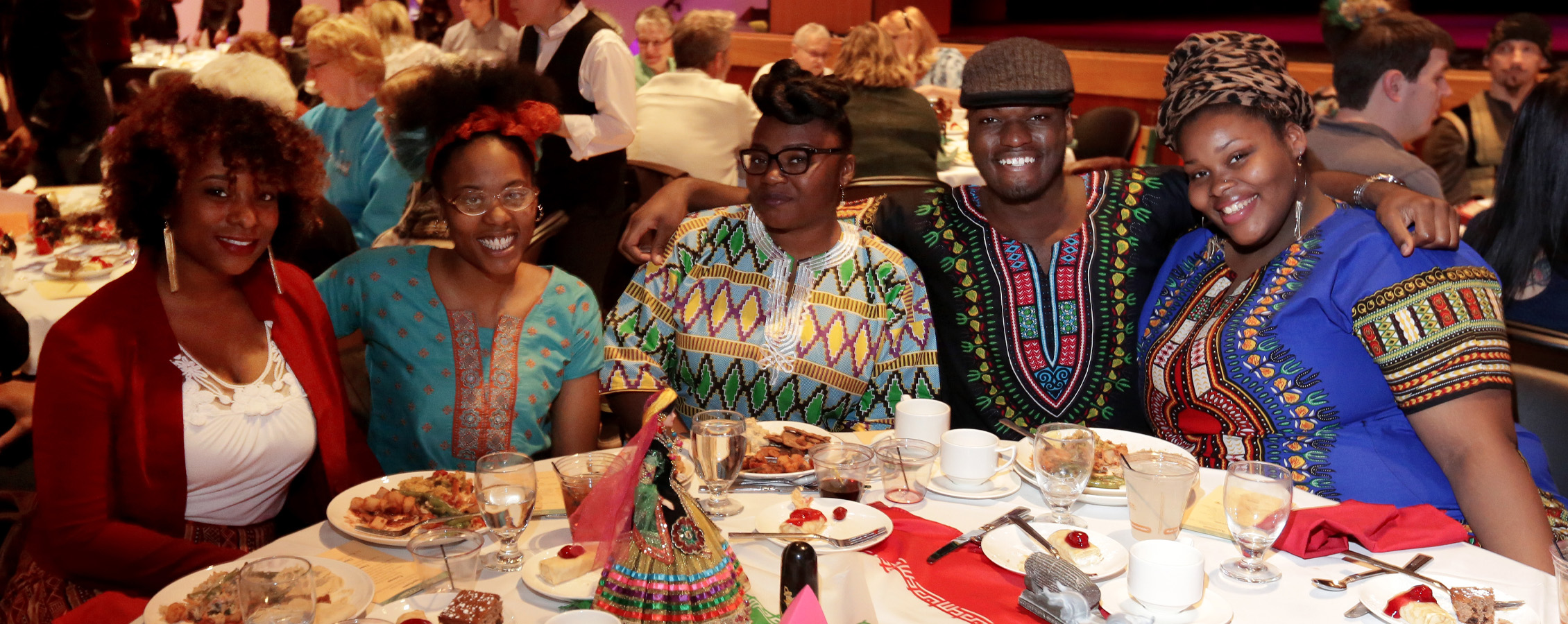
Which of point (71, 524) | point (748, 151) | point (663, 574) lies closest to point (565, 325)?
point (748, 151)

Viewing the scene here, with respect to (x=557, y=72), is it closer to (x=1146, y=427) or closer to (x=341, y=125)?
(x=341, y=125)

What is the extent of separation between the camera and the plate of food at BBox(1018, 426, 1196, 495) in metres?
1.79

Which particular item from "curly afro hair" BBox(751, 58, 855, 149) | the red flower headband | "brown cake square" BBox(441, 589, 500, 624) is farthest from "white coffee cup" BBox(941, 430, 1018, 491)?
the red flower headband

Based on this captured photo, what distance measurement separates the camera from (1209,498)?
180 centimetres

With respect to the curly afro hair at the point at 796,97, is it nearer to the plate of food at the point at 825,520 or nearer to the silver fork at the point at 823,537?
the plate of food at the point at 825,520

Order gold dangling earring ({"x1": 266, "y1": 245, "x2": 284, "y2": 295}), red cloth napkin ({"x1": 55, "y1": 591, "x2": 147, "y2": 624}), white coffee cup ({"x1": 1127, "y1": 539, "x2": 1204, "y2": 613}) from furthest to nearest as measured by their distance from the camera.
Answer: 1. gold dangling earring ({"x1": 266, "y1": 245, "x2": 284, "y2": 295})
2. red cloth napkin ({"x1": 55, "y1": 591, "x2": 147, "y2": 624})
3. white coffee cup ({"x1": 1127, "y1": 539, "x2": 1204, "y2": 613})

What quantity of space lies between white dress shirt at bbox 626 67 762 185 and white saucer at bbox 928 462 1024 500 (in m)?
4.17

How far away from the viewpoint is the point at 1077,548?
5.12 ft

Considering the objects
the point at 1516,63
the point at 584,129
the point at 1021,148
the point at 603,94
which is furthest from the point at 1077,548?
the point at 1516,63

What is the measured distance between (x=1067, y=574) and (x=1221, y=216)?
105 cm

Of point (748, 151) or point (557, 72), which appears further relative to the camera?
point (557, 72)

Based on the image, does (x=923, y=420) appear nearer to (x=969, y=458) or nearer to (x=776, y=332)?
(x=969, y=458)

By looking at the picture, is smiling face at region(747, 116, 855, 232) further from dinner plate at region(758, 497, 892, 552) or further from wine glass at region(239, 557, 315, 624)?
wine glass at region(239, 557, 315, 624)

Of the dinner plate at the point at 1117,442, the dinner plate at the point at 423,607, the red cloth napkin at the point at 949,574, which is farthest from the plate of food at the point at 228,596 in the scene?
the dinner plate at the point at 1117,442
